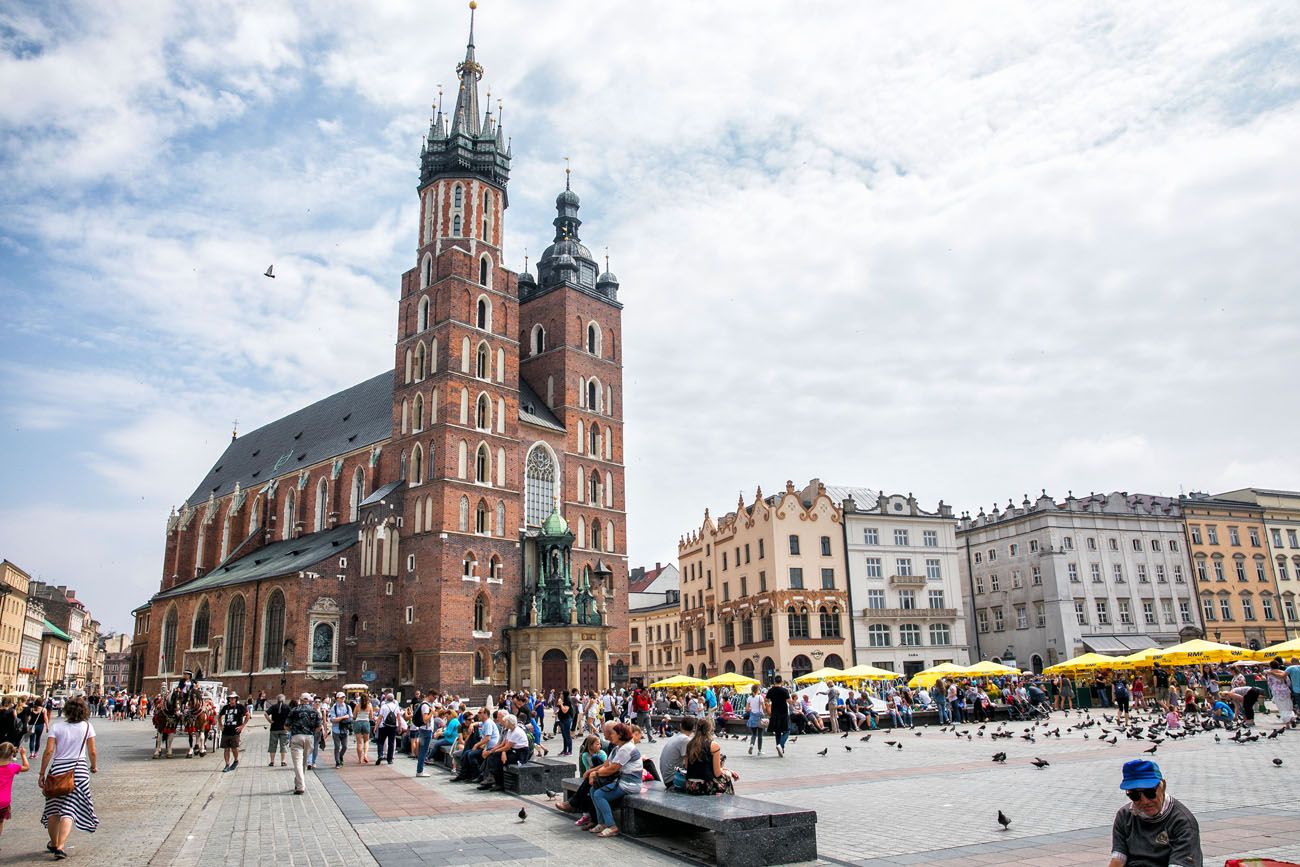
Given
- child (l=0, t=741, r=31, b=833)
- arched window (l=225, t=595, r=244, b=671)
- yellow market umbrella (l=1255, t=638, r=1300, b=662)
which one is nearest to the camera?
child (l=0, t=741, r=31, b=833)

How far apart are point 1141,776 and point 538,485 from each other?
46432mm

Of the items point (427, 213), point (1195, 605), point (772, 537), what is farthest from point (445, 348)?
point (1195, 605)

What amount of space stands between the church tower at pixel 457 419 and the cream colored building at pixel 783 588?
558 inches

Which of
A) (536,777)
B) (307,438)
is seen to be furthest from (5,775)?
(307,438)

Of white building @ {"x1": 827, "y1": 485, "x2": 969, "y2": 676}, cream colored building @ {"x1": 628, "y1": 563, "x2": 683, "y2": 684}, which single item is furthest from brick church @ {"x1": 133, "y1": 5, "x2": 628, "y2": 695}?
cream colored building @ {"x1": 628, "y1": 563, "x2": 683, "y2": 684}

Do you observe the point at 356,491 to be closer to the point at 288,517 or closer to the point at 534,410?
the point at 288,517

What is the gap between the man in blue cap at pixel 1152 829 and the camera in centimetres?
495

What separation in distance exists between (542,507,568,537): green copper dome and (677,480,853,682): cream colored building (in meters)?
11.9

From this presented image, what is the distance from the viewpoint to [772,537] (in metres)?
52.4

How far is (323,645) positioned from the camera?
44750 mm

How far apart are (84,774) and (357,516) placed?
4403 centimetres

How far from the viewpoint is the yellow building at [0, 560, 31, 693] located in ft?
228

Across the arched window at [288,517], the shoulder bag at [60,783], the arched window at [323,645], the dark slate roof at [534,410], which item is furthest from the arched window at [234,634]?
the shoulder bag at [60,783]

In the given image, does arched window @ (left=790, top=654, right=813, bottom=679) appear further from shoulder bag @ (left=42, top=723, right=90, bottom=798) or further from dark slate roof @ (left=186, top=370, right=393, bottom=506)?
shoulder bag @ (left=42, top=723, right=90, bottom=798)
